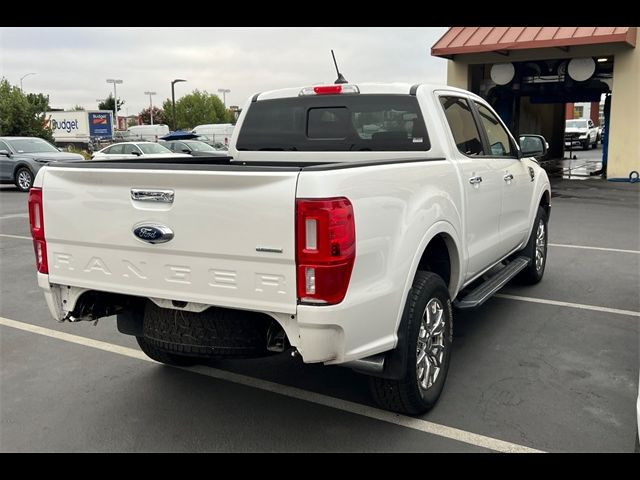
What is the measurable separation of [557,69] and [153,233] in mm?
19307

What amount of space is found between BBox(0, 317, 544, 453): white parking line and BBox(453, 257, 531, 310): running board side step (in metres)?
1.03

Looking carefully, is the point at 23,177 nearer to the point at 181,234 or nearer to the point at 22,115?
the point at 181,234

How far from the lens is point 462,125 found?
4664 mm

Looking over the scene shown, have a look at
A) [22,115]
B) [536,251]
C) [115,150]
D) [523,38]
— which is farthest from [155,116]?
[536,251]

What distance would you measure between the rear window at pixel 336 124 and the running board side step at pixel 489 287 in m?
1.12

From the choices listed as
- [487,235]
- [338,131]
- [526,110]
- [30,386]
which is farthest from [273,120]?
[526,110]

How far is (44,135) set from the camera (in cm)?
3962

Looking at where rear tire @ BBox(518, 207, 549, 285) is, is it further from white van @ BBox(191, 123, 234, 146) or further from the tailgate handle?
white van @ BBox(191, 123, 234, 146)

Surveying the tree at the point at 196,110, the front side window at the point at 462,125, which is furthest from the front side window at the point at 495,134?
the tree at the point at 196,110

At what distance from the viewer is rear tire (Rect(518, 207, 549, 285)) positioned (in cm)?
612

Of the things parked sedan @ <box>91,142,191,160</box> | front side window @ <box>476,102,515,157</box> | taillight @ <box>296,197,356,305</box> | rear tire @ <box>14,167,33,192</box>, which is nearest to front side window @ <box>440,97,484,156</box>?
front side window @ <box>476,102,515,157</box>

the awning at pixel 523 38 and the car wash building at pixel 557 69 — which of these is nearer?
the awning at pixel 523 38

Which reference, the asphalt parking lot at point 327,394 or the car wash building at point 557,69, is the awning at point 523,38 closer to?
the car wash building at point 557,69

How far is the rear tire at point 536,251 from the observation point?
6.12 metres
